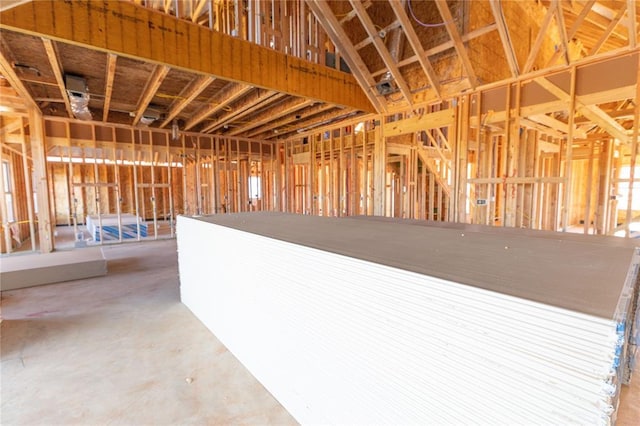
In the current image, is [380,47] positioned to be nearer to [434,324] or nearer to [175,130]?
[434,324]

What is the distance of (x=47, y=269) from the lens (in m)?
4.60

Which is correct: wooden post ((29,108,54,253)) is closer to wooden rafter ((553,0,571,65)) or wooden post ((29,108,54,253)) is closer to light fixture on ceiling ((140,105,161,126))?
light fixture on ceiling ((140,105,161,126))

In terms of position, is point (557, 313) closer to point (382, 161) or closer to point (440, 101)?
point (440, 101)

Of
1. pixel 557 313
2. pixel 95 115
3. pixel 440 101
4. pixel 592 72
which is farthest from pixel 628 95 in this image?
pixel 95 115

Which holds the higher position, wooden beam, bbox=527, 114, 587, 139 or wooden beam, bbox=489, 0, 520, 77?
wooden beam, bbox=489, 0, 520, 77

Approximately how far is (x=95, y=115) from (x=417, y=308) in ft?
31.3

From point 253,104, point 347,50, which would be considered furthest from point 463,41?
point 253,104

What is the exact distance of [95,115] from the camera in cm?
752

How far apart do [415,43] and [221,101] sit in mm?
3748

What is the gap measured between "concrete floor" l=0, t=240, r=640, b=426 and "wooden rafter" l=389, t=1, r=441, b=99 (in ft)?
14.3

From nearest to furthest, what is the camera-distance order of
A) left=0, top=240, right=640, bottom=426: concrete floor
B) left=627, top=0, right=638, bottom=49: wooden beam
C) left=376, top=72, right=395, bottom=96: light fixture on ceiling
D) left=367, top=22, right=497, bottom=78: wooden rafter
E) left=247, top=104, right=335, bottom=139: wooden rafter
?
left=0, top=240, right=640, bottom=426: concrete floor → left=627, top=0, right=638, bottom=49: wooden beam → left=367, top=22, right=497, bottom=78: wooden rafter → left=376, top=72, right=395, bottom=96: light fixture on ceiling → left=247, top=104, right=335, bottom=139: wooden rafter

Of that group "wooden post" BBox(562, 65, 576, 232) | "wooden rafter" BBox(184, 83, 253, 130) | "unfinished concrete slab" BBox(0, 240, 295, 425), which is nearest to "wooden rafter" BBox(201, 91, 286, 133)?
"wooden rafter" BBox(184, 83, 253, 130)

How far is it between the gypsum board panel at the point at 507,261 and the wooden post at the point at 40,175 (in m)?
7.50

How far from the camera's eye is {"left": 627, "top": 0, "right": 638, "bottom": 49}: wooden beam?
2.92 meters
